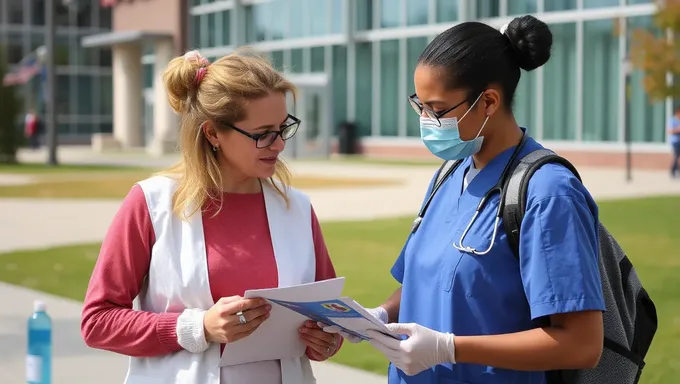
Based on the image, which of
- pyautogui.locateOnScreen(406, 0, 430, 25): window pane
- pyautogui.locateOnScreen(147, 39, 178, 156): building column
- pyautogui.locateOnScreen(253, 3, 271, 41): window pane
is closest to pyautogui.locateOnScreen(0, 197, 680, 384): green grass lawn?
pyautogui.locateOnScreen(406, 0, 430, 25): window pane

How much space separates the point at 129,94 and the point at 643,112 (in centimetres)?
3252

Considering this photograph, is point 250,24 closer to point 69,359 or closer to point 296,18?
point 296,18

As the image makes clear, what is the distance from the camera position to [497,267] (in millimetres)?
2756

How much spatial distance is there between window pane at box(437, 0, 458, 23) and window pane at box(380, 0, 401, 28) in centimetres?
232

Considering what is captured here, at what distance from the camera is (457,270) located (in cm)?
280

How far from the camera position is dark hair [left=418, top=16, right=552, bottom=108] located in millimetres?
2857

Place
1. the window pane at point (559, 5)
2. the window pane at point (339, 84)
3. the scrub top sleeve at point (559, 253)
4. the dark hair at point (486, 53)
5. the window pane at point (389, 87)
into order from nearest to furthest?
the scrub top sleeve at point (559, 253) < the dark hair at point (486, 53) < the window pane at point (559, 5) < the window pane at point (389, 87) < the window pane at point (339, 84)

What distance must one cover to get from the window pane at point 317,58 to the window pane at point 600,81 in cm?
1393

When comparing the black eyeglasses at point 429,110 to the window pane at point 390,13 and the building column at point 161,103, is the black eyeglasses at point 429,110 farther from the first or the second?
the building column at point 161,103

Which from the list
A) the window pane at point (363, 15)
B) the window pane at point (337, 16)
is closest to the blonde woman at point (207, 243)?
the window pane at point (363, 15)

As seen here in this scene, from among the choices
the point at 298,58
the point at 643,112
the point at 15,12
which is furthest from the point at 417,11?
the point at 15,12

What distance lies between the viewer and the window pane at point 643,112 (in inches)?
1200

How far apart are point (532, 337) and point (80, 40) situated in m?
66.5

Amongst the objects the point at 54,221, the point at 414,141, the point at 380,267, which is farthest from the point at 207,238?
the point at 414,141
